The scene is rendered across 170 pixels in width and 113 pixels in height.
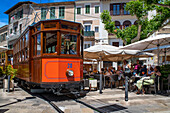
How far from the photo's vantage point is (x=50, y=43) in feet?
23.5

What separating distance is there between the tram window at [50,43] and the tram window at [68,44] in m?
0.30

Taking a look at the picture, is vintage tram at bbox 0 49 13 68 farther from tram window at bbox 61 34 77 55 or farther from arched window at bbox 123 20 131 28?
arched window at bbox 123 20 131 28

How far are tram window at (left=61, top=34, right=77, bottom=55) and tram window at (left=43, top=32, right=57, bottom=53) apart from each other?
304 mm

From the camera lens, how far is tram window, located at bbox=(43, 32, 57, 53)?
706 centimetres

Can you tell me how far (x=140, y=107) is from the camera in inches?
230

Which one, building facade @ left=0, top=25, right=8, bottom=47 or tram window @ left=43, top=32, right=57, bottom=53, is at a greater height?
building facade @ left=0, top=25, right=8, bottom=47

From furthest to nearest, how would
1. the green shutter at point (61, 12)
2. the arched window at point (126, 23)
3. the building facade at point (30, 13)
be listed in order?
the green shutter at point (61, 12) → the building facade at point (30, 13) → the arched window at point (126, 23)

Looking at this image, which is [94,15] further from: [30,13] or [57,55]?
[57,55]

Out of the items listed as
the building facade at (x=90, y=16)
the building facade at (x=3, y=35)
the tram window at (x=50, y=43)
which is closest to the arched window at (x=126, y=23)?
the building facade at (x=90, y=16)

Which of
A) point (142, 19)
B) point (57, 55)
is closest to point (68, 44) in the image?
point (57, 55)

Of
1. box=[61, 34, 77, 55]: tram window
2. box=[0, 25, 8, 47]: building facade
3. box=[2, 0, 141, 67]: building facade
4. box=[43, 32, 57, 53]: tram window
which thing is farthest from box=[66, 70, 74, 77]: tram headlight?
box=[0, 25, 8, 47]: building facade

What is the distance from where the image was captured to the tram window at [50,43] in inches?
278

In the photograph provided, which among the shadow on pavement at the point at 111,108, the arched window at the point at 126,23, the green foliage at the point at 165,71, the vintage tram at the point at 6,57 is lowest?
the shadow on pavement at the point at 111,108

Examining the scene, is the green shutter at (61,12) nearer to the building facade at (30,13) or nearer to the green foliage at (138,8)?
the building facade at (30,13)
